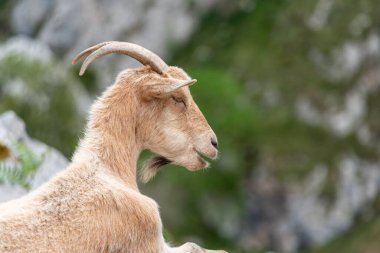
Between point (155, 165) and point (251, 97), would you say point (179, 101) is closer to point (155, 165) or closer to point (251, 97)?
point (155, 165)

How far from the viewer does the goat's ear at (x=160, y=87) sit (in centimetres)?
1312

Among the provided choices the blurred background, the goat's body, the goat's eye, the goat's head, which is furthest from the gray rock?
the goat's body

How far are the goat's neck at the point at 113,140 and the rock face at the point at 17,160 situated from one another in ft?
13.5

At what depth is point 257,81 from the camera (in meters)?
67.2

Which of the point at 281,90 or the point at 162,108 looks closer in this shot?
the point at 162,108

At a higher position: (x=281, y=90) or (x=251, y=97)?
(x=251, y=97)

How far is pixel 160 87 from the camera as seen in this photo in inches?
518

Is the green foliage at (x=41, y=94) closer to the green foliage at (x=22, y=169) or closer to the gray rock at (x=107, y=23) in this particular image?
the gray rock at (x=107, y=23)

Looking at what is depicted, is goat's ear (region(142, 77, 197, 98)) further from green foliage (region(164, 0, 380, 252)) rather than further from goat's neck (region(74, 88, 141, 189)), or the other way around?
green foliage (region(164, 0, 380, 252))

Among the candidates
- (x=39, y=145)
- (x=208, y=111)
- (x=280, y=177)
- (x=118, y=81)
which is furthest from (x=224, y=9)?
(x=118, y=81)

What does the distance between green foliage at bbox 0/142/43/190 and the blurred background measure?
127ft

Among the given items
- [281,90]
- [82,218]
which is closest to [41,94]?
[281,90]

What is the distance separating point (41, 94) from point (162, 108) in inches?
1886

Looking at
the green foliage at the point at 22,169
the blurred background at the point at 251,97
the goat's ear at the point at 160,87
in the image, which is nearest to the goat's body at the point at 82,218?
the goat's ear at the point at 160,87
